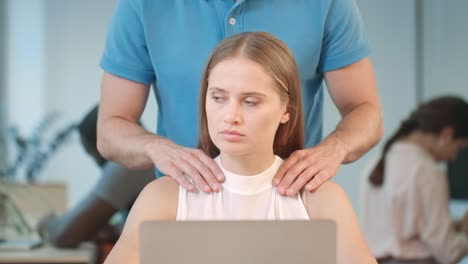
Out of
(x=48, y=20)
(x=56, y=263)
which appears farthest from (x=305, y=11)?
(x=48, y=20)

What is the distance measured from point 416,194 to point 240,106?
8.25ft

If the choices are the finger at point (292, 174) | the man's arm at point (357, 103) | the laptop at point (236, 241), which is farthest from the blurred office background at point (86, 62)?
the laptop at point (236, 241)

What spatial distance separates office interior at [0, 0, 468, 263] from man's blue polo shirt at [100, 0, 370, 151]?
2.08 meters

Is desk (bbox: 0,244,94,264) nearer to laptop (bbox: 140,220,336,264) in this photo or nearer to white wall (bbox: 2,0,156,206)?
laptop (bbox: 140,220,336,264)

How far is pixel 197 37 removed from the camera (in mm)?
2090

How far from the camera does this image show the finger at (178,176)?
1.86 metres

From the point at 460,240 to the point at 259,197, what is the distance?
8.37ft

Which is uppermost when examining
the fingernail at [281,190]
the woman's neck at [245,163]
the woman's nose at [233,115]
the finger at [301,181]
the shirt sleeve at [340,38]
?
the shirt sleeve at [340,38]

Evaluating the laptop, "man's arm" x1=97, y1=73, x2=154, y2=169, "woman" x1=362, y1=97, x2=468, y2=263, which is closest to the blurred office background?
"woman" x1=362, y1=97, x2=468, y2=263

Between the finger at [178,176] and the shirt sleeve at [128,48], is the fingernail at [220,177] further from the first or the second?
the shirt sleeve at [128,48]

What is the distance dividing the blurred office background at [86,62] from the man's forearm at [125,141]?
1.39 m

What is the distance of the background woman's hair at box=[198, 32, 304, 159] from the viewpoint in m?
1.83

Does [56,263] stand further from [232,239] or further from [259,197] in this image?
[232,239]

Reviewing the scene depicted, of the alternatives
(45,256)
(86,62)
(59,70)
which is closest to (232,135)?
(45,256)
